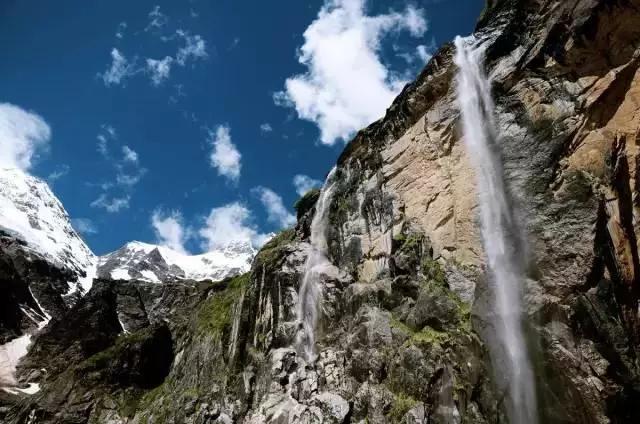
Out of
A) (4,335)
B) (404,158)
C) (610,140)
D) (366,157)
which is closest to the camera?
(610,140)

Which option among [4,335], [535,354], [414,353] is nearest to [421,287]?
[414,353]

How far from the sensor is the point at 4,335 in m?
107

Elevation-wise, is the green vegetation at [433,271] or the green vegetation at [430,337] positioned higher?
the green vegetation at [433,271]

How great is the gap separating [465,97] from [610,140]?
9661mm

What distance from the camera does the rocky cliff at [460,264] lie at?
20.3 meters

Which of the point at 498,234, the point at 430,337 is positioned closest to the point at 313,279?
the point at 430,337

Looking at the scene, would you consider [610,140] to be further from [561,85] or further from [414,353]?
[414,353]

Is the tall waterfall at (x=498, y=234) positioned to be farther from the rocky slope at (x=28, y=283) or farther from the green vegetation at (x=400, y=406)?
the rocky slope at (x=28, y=283)

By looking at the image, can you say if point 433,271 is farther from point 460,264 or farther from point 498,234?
point 498,234

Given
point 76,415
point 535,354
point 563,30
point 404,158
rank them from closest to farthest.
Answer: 1. point 535,354
2. point 563,30
3. point 404,158
4. point 76,415

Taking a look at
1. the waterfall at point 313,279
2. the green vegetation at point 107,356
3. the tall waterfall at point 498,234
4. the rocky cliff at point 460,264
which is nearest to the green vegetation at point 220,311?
the rocky cliff at point 460,264

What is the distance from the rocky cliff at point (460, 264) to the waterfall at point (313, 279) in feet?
1.81

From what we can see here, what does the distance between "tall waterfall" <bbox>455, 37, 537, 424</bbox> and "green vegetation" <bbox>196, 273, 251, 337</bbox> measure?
70.7 feet

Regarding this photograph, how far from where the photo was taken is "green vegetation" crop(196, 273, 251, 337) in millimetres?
43406
